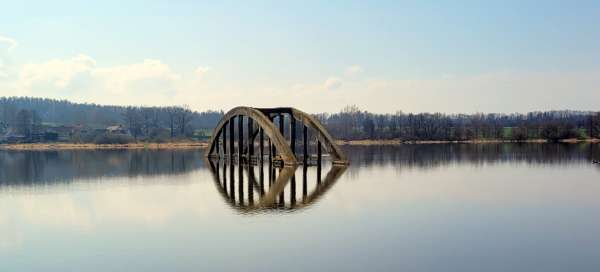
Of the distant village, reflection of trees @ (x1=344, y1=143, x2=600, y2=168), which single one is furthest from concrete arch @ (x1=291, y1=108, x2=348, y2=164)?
the distant village

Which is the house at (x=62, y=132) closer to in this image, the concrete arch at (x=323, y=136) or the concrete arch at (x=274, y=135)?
the concrete arch at (x=274, y=135)

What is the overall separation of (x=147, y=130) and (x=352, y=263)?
161169mm

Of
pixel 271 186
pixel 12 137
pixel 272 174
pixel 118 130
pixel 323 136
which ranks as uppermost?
pixel 118 130

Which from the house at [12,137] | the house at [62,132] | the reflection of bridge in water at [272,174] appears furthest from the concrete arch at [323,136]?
the house at [12,137]

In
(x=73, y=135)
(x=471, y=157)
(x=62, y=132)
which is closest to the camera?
(x=471, y=157)

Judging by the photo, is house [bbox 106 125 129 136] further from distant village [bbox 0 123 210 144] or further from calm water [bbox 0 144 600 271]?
calm water [bbox 0 144 600 271]

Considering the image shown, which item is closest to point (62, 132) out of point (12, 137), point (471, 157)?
point (12, 137)

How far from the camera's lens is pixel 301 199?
119ft

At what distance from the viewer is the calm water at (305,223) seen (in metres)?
20.8

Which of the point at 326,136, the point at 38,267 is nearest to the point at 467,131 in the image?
the point at 326,136

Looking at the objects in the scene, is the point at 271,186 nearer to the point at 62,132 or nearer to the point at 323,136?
the point at 323,136

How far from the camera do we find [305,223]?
1098 inches

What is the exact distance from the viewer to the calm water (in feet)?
68.1

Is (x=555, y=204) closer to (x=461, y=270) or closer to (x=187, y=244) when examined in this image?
(x=461, y=270)
